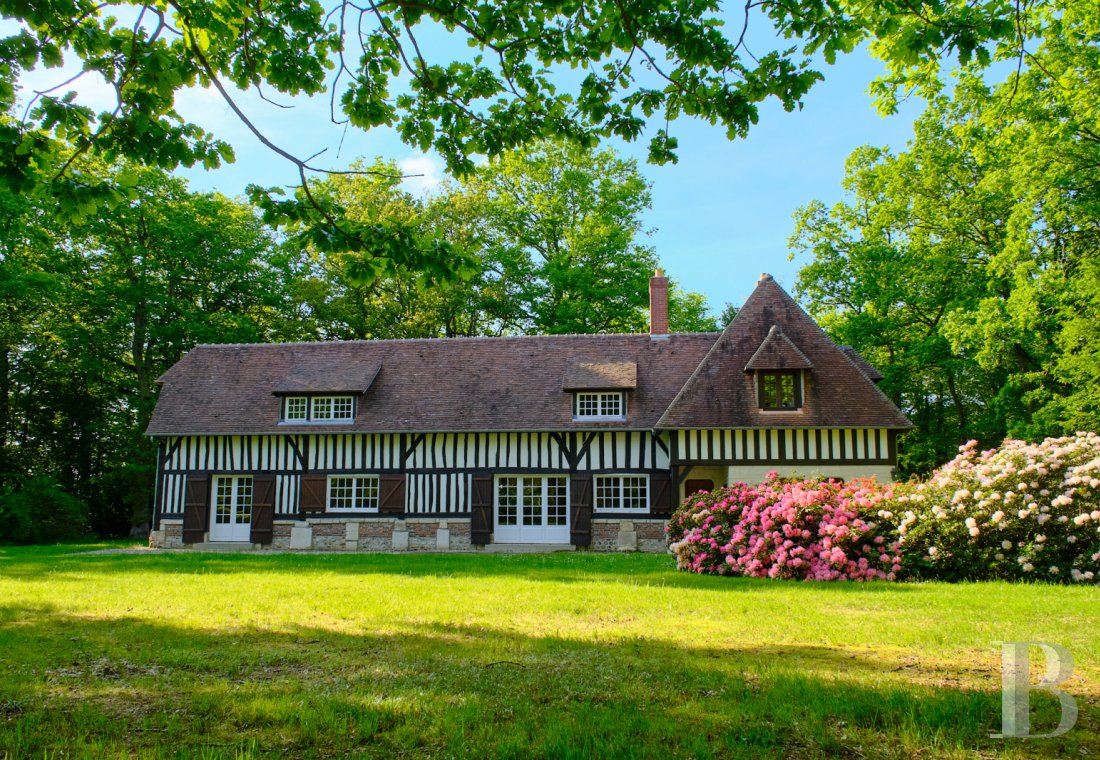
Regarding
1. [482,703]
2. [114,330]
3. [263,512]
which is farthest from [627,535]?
[114,330]

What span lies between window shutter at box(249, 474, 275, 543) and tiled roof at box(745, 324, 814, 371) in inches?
474

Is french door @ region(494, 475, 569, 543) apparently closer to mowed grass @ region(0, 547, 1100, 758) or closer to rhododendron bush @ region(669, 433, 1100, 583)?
rhododendron bush @ region(669, 433, 1100, 583)

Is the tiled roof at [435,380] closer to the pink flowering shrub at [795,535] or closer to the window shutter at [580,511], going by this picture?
the window shutter at [580,511]

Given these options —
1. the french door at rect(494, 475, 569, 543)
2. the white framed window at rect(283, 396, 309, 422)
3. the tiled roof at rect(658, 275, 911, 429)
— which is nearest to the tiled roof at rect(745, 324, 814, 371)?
the tiled roof at rect(658, 275, 911, 429)

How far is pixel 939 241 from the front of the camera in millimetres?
23359

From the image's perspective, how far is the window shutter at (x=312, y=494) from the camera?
62.2ft

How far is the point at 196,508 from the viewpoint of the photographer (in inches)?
763

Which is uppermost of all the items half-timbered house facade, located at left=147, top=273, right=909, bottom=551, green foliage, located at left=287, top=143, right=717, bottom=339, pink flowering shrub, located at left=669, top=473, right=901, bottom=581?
green foliage, located at left=287, top=143, right=717, bottom=339

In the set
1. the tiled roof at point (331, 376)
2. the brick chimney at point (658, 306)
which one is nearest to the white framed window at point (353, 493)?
the tiled roof at point (331, 376)

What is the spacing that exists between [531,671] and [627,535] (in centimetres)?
1343

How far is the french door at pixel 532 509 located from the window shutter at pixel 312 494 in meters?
4.34

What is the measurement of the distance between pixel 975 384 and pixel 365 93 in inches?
1064

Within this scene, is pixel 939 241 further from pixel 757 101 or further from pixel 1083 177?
pixel 757 101

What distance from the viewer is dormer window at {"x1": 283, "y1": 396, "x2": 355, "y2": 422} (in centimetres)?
1964
